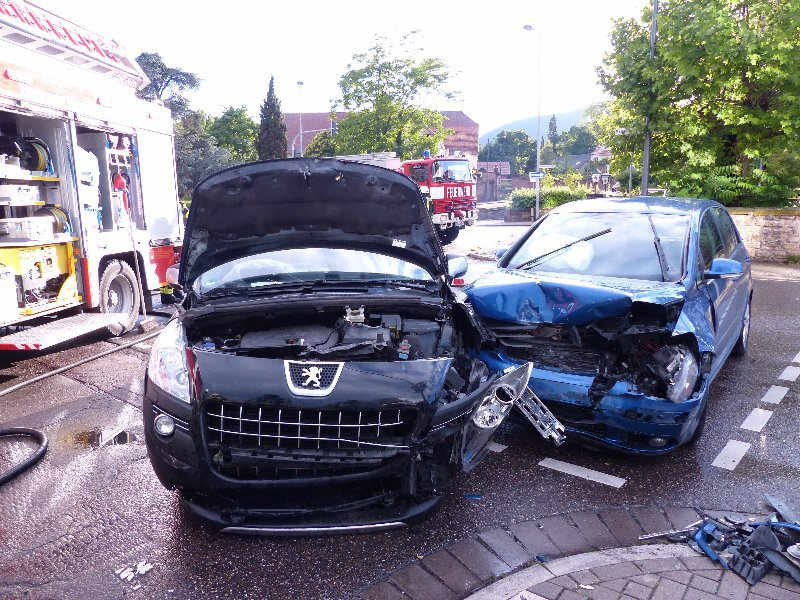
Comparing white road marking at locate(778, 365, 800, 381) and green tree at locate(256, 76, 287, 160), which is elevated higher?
green tree at locate(256, 76, 287, 160)

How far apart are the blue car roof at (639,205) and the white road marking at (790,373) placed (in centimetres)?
184

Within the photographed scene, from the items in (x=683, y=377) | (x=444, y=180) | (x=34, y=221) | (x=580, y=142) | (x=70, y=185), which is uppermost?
(x=580, y=142)

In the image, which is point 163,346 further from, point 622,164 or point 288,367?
point 622,164

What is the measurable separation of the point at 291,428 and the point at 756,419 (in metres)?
3.91

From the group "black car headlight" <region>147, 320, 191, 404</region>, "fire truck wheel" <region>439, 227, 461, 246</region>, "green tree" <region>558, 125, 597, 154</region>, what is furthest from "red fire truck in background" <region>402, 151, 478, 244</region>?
"green tree" <region>558, 125, 597, 154</region>

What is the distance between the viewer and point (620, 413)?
357cm

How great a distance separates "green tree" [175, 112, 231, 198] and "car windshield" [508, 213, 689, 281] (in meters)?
36.5

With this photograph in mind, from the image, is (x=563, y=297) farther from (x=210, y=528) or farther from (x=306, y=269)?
(x=210, y=528)

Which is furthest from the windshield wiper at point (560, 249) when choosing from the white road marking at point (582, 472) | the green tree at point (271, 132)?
the green tree at point (271, 132)

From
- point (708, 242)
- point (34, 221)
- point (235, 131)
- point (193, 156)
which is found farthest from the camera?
point (235, 131)

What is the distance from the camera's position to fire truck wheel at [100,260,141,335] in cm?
710

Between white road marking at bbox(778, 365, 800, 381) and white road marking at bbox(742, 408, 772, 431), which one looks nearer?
white road marking at bbox(742, 408, 772, 431)

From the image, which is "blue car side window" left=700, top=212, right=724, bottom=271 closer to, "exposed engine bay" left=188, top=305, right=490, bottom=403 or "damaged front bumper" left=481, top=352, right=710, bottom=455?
"damaged front bumper" left=481, top=352, right=710, bottom=455

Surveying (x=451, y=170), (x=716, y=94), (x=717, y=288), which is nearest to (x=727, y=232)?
(x=717, y=288)
